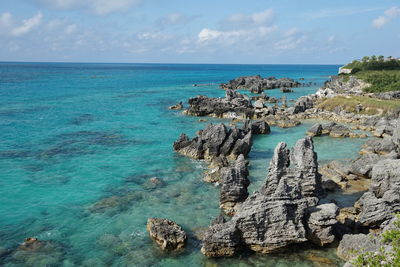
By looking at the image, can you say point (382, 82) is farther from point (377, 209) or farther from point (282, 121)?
point (377, 209)

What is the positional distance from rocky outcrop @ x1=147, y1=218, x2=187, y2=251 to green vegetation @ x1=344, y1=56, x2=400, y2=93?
271ft

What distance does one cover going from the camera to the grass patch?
67256mm

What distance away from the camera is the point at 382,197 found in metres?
25.8

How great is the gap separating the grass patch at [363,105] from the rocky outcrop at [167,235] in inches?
2183

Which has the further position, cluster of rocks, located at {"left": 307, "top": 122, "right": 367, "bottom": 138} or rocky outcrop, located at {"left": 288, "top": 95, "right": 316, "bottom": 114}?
rocky outcrop, located at {"left": 288, "top": 95, "right": 316, "bottom": 114}

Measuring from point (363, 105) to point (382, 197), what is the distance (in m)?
50.7

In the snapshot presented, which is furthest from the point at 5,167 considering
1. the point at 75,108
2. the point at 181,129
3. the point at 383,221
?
the point at 75,108

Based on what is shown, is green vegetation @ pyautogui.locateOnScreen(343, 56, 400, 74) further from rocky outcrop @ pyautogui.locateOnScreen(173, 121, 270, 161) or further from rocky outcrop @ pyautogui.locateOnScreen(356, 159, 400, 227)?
rocky outcrop @ pyautogui.locateOnScreen(356, 159, 400, 227)

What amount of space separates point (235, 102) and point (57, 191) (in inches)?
2074

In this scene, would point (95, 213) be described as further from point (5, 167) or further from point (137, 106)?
point (137, 106)

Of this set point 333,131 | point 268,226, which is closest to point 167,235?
point 268,226

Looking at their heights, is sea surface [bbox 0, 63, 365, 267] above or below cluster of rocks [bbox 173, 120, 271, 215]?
below

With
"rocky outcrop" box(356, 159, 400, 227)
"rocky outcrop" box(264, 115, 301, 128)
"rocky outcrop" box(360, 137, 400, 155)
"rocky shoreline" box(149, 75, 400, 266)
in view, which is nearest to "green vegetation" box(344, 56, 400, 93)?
"rocky outcrop" box(264, 115, 301, 128)

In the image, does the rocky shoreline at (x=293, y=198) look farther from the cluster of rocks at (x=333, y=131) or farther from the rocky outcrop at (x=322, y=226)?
the cluster of rocks at (x=333, y=131)
